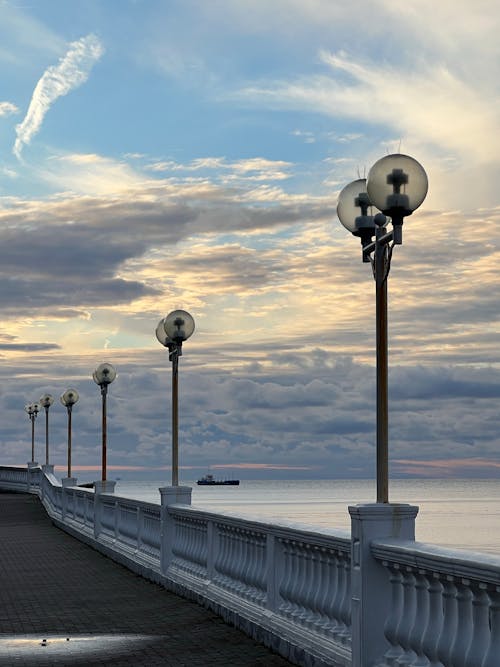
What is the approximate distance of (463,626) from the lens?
25.5ft

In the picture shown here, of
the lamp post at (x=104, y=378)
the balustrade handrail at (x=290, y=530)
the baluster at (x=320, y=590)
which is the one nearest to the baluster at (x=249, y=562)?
the balustrade handrail at (x=290, y=530)

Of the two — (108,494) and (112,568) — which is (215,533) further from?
(108,494)

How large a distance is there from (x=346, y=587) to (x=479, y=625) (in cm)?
294

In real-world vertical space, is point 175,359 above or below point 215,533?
above

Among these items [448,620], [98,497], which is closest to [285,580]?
[448,620]

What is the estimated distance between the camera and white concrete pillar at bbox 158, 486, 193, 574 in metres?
18.4

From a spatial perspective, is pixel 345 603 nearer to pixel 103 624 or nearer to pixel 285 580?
pixel 285 580

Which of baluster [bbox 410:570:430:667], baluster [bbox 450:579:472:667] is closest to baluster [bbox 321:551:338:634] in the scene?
baluster [bbox 410:570:430:667]

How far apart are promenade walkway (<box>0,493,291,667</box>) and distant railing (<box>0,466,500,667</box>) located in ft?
1.05

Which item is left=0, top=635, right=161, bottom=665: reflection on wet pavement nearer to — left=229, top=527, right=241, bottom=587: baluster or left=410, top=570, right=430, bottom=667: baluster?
left=229, top=527, right=241, bottom=587: baluster

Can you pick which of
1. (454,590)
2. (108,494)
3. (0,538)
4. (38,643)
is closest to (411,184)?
(454,590)

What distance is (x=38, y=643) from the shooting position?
515 inches

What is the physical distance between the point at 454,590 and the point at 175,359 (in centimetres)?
1248

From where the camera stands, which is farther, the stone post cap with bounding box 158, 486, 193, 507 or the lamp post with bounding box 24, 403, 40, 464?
the lamp post with bounding box 24, 403, 40, 464
